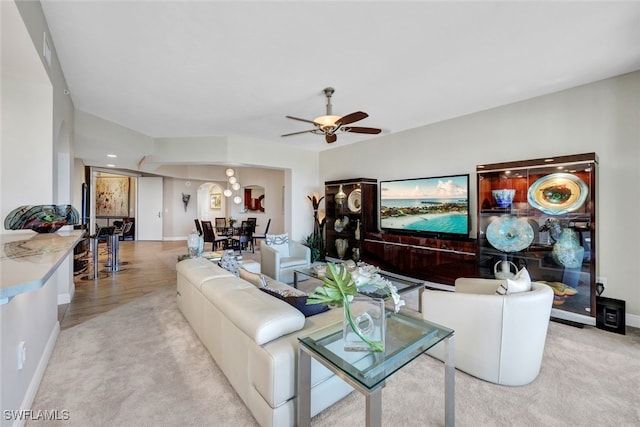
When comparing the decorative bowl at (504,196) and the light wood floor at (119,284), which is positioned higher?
the decorative bowl at (504,196)

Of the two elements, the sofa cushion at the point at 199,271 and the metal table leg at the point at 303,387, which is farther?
the sofa cushion at the point at 199,271

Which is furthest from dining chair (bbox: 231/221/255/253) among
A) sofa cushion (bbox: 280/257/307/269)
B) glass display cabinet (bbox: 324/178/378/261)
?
sofa cushion (bbox: 280/257/307/269)

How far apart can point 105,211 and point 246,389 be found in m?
11.4

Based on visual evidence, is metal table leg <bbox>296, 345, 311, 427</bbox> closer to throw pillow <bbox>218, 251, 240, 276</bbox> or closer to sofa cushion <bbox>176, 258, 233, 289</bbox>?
sofa cushion <bbox>176, 258, 233, 289</bbox>

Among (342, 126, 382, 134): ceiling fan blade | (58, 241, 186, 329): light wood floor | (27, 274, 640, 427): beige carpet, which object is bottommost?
(27, 274, 640, 427): beige carpet

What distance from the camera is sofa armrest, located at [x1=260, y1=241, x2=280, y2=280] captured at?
4.23 metres

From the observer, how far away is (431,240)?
423 cm

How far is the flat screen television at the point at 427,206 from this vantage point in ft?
13.7

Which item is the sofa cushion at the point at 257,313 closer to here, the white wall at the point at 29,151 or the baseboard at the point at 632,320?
the white wall at the point at 29,151

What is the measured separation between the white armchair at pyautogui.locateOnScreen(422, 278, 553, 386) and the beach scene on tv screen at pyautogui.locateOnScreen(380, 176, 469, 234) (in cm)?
219

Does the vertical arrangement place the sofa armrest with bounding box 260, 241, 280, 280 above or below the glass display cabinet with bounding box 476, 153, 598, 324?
below

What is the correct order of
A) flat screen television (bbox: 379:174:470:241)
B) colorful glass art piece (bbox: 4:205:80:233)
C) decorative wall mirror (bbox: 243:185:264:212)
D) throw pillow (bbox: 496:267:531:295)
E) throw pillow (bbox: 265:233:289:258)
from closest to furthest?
colorful glass art piece (bbox: 4:205:80:233) → throw pillow (bbox: 496:267:531:295) → flat screen television (bbox: 379:174:470:241) → throw pillow (bbox: 265:233:289:258) → decorative wall mirror (bbox: 243:185:264:212)

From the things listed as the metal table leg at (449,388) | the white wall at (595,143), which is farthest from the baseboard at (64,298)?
the white wall at (595,143)

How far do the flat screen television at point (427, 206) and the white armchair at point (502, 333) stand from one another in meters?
2.17
